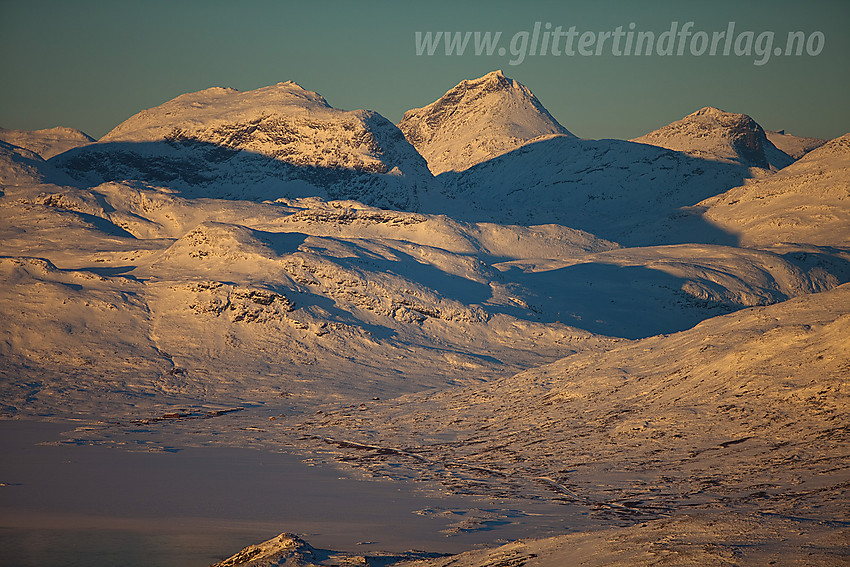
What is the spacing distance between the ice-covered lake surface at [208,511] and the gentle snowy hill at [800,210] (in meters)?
136

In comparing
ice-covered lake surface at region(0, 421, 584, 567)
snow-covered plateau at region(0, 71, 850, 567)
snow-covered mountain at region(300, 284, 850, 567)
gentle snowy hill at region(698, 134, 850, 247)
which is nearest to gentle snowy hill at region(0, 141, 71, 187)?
snow-covered plateau at region(0, 71, 850, 567)

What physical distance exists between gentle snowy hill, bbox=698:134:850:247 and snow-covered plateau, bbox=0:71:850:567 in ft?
3.48

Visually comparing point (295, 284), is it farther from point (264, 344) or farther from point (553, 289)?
point (553, 289)

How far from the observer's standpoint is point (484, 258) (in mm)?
145250

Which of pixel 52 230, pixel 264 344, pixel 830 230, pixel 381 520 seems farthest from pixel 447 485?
pixel 830 230

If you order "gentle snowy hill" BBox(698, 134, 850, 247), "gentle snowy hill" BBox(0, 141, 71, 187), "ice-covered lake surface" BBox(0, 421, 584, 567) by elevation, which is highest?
"gentle snowy hill" BBox(0, 141, 71, 187)

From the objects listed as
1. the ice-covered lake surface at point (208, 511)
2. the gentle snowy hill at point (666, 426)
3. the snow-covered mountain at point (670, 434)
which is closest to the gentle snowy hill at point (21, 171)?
the snow-covered mountain at point (670, 434)

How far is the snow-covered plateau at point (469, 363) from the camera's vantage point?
34469 mm

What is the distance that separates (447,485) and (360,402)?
3070 cm

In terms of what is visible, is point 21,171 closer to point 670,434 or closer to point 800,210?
point 800,210

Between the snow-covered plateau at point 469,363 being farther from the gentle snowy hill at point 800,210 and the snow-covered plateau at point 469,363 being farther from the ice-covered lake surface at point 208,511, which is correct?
the gentle snowy hill at point 800,210

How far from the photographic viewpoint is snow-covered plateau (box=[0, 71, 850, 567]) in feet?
113

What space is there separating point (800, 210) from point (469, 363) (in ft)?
366

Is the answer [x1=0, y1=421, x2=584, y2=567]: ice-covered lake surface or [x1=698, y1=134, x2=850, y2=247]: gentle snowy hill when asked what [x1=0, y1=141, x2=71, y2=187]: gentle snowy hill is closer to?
[x1=698, y1=134, x2=850, y2=247]: gentle snowy hill
